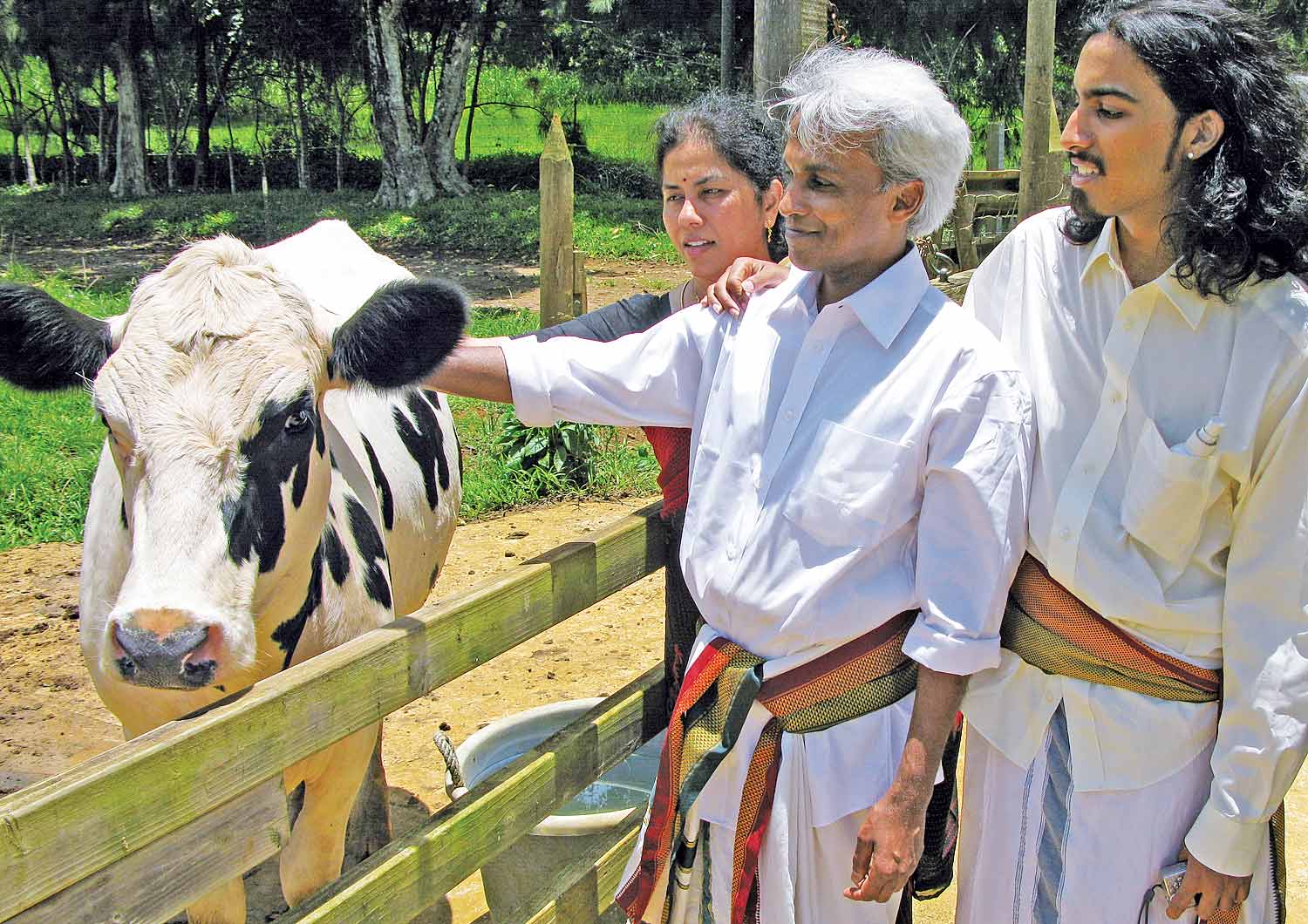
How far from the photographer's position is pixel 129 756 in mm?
1505

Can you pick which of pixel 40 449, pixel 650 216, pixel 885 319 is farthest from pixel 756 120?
pixel 650 216

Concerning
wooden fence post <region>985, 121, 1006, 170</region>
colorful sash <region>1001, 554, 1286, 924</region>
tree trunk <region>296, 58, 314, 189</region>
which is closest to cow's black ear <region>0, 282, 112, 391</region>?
colorful sash <region>1001, 554, 1286, 924</region>

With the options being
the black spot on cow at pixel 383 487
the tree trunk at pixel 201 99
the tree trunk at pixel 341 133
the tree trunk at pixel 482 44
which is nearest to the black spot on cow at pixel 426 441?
the black spot on cow at pixel 383 487

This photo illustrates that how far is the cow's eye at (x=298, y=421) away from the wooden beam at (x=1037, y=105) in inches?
264

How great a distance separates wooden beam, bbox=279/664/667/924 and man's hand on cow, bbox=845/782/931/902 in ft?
2.58

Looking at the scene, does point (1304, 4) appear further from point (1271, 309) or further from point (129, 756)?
point (129, 756)

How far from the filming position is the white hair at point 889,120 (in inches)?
72.3

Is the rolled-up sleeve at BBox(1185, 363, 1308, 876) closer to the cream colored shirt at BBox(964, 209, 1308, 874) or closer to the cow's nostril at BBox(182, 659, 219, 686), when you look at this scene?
the cream colored shirt at BBox(964, 209, 1308, 874)

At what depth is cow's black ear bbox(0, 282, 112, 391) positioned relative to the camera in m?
2.45

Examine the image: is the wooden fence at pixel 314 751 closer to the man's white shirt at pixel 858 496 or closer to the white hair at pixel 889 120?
the man's white shirt at pixel 858 496

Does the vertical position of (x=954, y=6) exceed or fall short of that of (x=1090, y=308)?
it exceeds it

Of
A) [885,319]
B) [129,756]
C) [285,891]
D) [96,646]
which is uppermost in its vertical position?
[885,319]

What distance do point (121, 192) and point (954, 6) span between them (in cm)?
1497

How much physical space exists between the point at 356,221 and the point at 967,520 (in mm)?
17466
